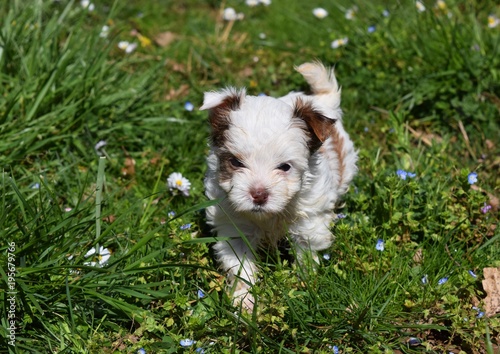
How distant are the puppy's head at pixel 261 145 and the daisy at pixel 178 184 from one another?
2.87ft

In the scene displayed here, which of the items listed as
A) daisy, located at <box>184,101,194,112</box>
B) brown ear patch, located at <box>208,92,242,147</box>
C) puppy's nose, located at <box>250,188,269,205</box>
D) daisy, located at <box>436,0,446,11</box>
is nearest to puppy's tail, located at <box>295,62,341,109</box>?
brown ear patch, located at <box>208,92,242,147</box>

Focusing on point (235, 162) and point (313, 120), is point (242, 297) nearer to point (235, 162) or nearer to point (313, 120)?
point (235, 162)

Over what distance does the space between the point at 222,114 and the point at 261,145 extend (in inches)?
15.9

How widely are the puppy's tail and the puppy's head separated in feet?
3.04

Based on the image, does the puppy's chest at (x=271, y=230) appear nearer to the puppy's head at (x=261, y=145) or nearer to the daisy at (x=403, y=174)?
the puppy's head at (x=261, y=145)

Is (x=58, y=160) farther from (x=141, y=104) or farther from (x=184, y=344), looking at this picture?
(x=184, y=344)

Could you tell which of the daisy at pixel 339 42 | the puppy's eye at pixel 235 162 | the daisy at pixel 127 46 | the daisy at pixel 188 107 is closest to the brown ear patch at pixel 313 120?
the puppy's eye at pixel 235 162

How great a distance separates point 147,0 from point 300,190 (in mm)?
4527

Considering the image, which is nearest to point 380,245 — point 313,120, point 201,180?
point 313,120

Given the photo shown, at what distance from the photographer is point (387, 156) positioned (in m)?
5.26

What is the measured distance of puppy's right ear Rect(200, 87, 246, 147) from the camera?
12.3 feet

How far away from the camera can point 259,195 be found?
3453 millimetres

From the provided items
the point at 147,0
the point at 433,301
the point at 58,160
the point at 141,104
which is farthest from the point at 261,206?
the point at 147,0

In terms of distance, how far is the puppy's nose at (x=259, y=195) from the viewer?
3451 millimetres
